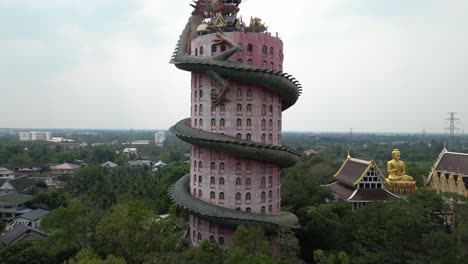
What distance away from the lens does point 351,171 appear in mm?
54062

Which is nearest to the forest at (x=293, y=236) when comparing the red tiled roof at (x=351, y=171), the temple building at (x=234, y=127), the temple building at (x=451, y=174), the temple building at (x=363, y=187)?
the temple building at (x=234, y=127)

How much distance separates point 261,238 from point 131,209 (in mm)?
10957

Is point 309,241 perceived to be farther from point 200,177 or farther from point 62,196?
point 62,196

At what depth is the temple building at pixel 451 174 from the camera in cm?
4556

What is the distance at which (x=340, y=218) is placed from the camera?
130ft

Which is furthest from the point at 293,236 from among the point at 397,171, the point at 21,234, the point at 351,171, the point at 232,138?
the point at 21,234

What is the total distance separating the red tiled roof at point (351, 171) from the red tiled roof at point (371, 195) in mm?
2013

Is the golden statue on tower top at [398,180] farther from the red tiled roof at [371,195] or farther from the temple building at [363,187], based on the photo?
the red tiled roof at [371,195]

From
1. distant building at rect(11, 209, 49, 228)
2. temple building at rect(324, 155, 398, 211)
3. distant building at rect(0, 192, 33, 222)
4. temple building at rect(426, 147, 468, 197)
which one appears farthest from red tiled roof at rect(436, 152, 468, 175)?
Result: distant building at rect(0, 192, 33, 222)

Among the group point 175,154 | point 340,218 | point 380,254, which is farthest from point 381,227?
point 175,154

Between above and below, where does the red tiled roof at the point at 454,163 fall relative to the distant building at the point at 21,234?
above

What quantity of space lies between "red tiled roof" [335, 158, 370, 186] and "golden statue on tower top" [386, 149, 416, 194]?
14.8 ft

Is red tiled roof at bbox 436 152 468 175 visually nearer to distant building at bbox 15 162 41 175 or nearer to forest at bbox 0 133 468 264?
forest at bbox 0 133 468 264

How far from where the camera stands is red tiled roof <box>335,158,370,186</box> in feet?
168
